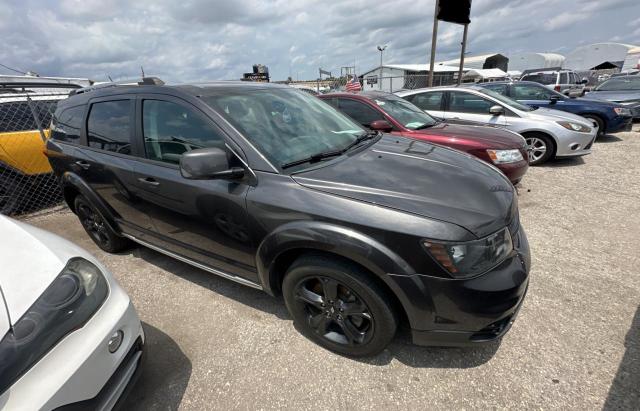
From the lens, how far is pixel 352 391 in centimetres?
187

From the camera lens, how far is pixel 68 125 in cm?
329

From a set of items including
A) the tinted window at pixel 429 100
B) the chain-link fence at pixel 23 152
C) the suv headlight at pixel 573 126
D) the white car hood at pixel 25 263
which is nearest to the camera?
the white car hood at pixel 25 263

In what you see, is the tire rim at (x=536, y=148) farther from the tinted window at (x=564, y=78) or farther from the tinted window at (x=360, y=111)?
the tinted window at (x=564, y=78)

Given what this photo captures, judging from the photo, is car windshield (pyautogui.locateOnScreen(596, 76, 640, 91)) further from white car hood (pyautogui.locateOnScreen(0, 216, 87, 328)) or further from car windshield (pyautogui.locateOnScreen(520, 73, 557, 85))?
white car hood (pyautogui.locateOnScreen(0, 216, 87, 328))

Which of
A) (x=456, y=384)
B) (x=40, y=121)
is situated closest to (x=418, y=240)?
(x=456, y=384)

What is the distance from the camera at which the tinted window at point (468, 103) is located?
609 cm

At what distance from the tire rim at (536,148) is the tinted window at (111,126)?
21.1 feet

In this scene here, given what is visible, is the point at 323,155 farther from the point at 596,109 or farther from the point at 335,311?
the point at 596,109

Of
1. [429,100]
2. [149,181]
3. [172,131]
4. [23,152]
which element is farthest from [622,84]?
[23,152]

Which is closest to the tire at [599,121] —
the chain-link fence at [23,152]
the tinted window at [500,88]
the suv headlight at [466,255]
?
the tinted window at [500,88]

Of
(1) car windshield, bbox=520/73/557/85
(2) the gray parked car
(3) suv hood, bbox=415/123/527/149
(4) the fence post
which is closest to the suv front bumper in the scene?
(3) suv hood, bbox=415/123/527/149

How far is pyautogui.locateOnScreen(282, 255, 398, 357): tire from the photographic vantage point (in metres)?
1.80

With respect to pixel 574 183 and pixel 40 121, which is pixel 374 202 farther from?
pixel 40 121

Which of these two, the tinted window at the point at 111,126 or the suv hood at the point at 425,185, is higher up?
the tinted window at the point at 111,126
